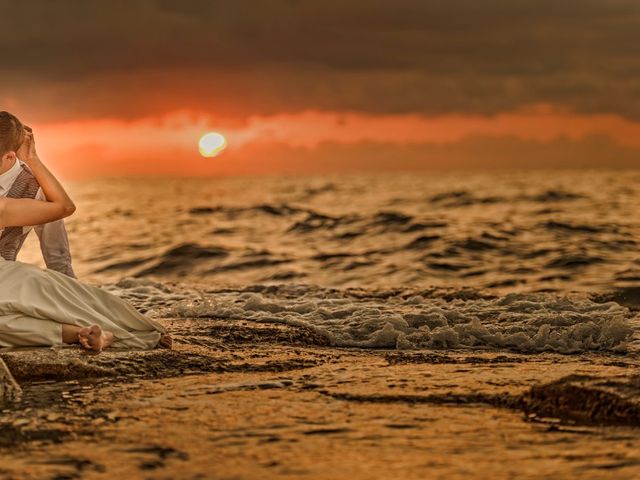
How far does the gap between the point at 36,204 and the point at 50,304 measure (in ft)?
2.56

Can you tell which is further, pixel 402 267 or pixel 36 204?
pixel 402 267

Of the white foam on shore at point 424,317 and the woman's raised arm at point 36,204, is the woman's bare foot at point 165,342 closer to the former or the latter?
the woman's raised arm at point 36,204

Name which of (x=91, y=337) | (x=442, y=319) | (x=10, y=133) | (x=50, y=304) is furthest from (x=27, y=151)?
(x=442, y=319)

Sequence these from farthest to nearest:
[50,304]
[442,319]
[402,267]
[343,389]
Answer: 1. [402,267]
2. [442,319]
3. [50,304]
4. [343,389]

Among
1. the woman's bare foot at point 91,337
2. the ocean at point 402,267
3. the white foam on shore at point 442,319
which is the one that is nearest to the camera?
the woman's bare foot at point 91,337

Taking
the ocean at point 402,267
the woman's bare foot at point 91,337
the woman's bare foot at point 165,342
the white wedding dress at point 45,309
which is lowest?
the ocean at point 402,267

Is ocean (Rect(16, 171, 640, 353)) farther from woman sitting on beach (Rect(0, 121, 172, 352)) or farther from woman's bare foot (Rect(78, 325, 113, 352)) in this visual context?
woman's bare foot (Rect(78, 325, 113, 352))

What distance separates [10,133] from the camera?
22.1 feet

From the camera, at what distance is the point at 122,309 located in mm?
7141

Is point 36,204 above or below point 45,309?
above

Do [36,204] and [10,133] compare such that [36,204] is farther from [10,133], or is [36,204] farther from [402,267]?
[402,267]

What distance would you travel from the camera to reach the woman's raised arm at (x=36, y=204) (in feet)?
22.3

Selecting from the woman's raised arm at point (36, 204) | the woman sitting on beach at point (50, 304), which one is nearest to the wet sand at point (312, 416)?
the woman sitting on beach at point (50, 304)

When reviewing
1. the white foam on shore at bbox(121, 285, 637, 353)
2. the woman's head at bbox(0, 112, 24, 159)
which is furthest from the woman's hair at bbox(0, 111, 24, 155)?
the white foam on shore at bbox(121, 285, 637, 353)
